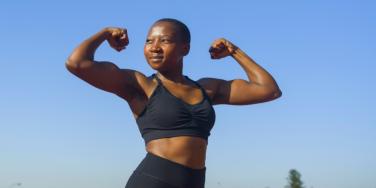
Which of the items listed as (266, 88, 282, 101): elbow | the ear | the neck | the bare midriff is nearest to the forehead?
the ear

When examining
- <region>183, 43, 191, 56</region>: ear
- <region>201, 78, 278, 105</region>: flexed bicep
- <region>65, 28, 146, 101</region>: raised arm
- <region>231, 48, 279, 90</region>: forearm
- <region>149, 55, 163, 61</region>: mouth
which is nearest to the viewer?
<region>65, 28, 146, 101</region>: raised arm

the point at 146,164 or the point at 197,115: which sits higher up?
the point at 197,115

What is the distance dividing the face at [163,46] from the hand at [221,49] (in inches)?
24.8

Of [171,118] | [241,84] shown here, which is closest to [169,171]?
[171,118]

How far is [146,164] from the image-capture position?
5258 millimetres

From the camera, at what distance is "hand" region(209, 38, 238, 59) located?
20.1 feet

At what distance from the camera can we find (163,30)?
18.0ft

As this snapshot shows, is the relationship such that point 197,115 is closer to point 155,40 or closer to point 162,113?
point 162,113

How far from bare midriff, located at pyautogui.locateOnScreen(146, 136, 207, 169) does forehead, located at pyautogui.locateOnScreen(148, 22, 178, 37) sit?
2.89 ft

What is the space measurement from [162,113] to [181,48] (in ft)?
2.09

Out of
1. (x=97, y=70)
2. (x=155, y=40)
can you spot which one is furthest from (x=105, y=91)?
(x=155, y=40)

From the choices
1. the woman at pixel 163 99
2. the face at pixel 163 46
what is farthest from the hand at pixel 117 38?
the face at pixel 163 46

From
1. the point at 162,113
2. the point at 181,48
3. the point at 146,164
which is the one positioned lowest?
the point at 146,164

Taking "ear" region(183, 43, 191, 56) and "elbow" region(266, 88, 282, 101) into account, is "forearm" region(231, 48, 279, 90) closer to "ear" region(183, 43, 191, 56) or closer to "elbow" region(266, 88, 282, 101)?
"elbow" region(266, 88, 282, 101)
